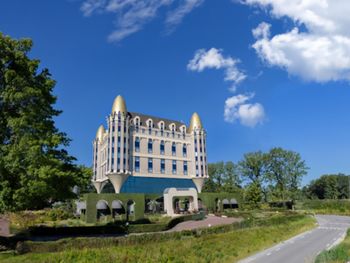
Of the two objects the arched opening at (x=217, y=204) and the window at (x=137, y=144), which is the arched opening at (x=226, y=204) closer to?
the arched opening at (x=217, y=204)

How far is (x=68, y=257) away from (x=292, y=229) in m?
27.8

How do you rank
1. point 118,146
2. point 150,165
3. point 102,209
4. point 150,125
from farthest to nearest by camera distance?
point 150,125 → point 150,165 → point 118,146 → point 102,209

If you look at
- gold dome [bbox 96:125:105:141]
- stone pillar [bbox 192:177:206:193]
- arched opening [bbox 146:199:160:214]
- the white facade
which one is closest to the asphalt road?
arched opening [bbox 146:199:160:214]

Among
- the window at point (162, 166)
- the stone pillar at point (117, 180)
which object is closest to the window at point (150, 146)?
the window at point (162, 166)

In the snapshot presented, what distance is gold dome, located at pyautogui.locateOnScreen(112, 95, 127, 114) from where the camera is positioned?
230 feet

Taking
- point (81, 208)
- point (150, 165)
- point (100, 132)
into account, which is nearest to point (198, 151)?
point (150, 165)

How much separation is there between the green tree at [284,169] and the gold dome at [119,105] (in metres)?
48.2

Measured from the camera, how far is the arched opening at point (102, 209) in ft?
167

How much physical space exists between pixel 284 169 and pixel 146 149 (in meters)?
45.5

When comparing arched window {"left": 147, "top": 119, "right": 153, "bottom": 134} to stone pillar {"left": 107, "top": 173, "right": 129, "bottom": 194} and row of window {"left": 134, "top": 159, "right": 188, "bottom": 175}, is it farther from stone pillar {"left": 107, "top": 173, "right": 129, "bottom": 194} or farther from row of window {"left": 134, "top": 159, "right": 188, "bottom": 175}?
stone pillar {"left": 107, "top": 173, "right": 129, "bottom": 194}

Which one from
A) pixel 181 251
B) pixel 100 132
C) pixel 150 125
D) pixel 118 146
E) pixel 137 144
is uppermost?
pixel 100 132

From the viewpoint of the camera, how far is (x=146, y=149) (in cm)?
7294

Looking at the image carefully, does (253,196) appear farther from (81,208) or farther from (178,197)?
(81,208)

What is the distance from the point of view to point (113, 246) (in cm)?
2262
